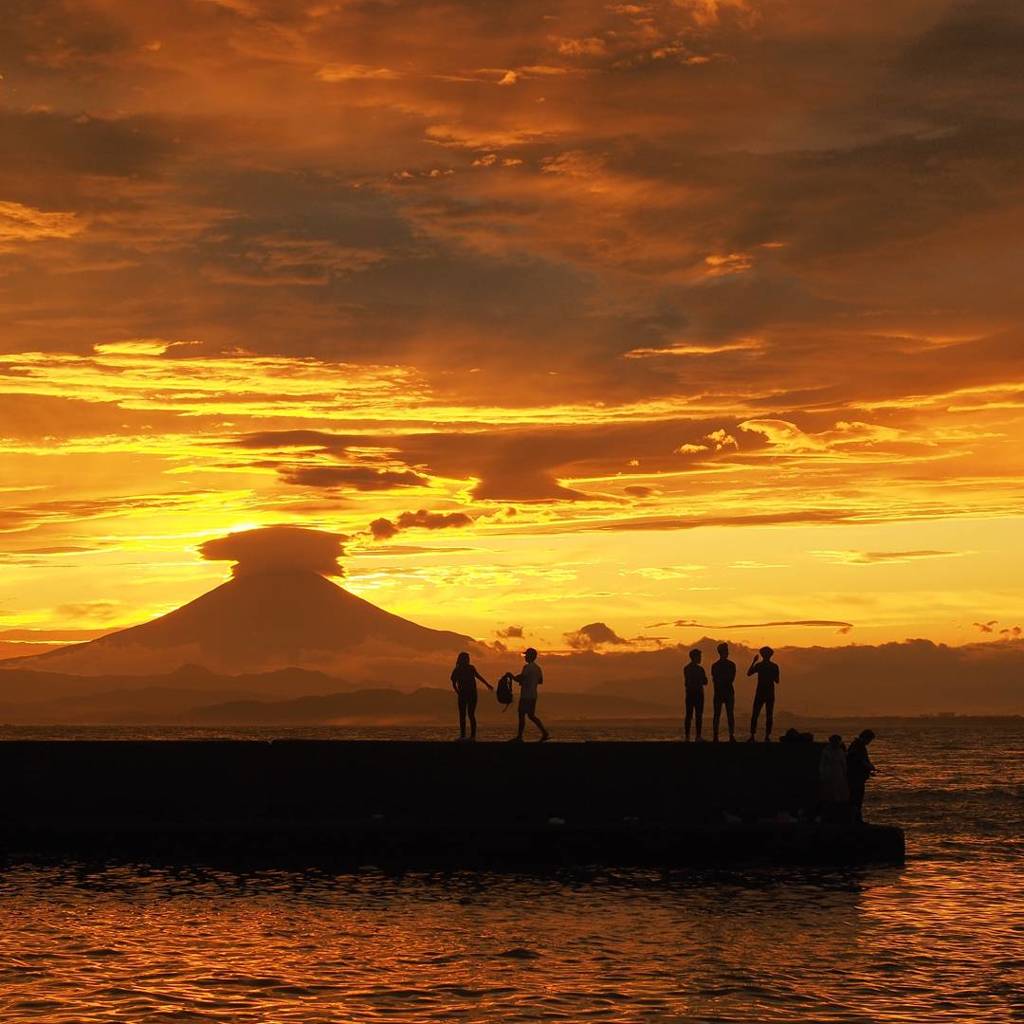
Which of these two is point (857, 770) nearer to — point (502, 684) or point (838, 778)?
point (838, 778)

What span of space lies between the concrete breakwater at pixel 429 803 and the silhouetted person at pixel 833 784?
38 centimetres

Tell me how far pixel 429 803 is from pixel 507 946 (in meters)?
9.30

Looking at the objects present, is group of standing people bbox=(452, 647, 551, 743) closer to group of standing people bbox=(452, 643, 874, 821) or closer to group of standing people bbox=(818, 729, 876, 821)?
group of standing people bbox=(452, 643, 874, 821)

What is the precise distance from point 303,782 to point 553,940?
10117mm

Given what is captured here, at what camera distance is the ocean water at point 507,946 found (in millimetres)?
17828

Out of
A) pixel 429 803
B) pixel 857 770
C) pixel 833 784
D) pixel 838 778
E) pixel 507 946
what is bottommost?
pixel 507 946

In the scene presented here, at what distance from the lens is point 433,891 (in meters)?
26.5

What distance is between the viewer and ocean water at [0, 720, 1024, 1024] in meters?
17.8

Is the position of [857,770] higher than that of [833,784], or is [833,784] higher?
[857,770]

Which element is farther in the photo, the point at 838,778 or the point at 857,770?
the point at 857,770

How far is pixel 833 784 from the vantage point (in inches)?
1173

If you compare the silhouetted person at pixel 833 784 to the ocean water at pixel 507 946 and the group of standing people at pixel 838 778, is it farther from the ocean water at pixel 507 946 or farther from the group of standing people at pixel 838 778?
the ocean water at pixel 507 946

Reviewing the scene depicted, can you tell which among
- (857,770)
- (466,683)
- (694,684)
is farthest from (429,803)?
(857,770)

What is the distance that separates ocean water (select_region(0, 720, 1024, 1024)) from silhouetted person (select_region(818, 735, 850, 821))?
4.88 ft
